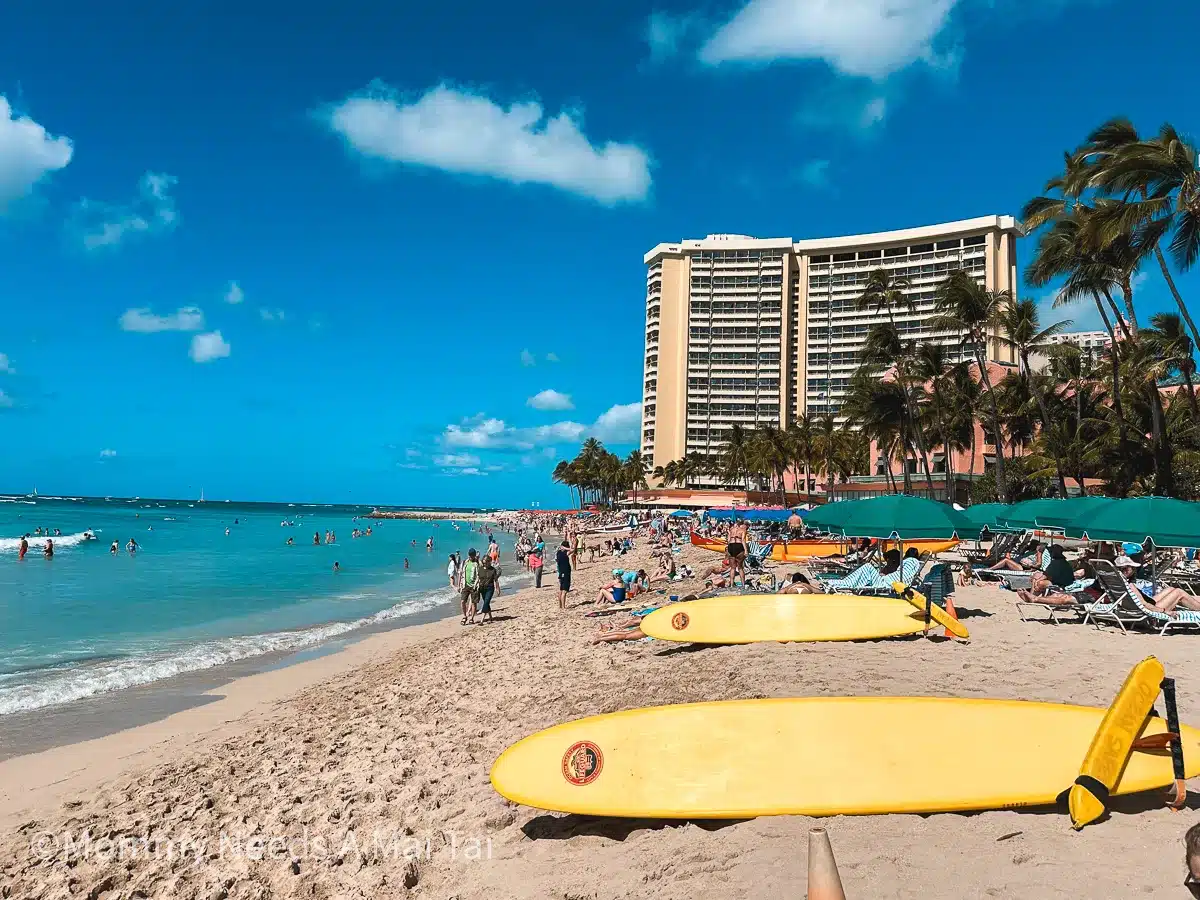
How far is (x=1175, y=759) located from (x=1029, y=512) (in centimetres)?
1168

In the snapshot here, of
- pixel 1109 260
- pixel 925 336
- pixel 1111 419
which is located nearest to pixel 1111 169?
pixel 1109 260

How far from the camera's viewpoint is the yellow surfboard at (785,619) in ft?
26.9

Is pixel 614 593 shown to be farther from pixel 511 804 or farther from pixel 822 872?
pixel 822 872

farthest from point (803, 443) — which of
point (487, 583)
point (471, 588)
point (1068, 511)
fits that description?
point (471, 588)

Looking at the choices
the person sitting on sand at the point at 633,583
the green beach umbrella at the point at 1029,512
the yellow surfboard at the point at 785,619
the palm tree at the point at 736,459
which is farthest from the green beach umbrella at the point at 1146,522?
the palm tree at the point at 736,459

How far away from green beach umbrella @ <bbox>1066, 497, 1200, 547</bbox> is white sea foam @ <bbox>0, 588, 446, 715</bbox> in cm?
1369

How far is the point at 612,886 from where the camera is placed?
3625mm

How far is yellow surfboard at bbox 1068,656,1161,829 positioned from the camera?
3529 mm

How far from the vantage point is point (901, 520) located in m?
11.0

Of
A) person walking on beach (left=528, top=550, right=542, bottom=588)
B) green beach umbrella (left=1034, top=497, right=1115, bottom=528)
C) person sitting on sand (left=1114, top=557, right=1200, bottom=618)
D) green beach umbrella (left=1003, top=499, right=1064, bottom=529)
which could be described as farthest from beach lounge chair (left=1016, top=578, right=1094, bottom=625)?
person walking on beach (left=528, top=550, right=542, bottom=588)

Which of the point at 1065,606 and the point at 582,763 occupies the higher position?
the point at 1065,606

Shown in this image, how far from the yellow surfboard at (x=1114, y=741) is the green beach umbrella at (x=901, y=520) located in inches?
283

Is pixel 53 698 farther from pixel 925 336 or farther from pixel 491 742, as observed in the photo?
pixel 925 336

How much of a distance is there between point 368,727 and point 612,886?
4.67 metres
